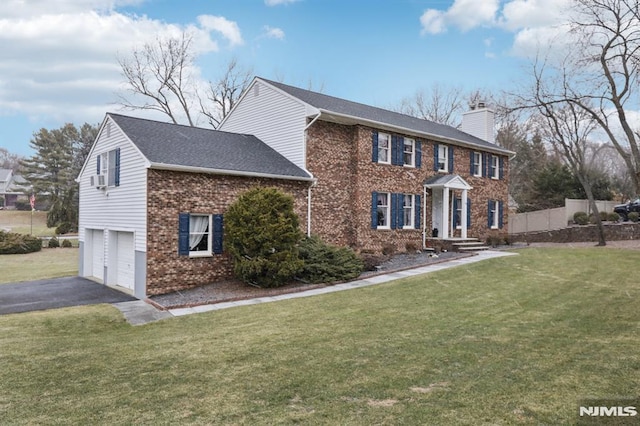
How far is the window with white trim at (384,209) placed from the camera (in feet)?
60.0

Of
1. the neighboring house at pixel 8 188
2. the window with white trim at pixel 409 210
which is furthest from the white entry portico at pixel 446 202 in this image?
the neighboring house at pixel 8 188

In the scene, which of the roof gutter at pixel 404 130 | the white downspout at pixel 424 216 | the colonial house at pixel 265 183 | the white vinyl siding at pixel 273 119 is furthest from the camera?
the white downspout at pixel 424 216

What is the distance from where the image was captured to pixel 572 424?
3865mm

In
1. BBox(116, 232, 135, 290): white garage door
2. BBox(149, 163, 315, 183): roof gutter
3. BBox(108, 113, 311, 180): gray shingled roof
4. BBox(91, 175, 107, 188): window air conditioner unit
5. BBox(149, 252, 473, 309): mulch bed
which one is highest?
BBox(108, 113, 311, 180): gray shingled roof

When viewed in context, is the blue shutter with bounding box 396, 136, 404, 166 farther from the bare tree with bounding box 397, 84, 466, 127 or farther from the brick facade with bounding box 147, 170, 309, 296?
the bare tree with bounding box 397, 84, 466, 127

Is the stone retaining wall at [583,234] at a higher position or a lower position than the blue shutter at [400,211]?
lower

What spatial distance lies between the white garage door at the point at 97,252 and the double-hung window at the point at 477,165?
17.8 meters

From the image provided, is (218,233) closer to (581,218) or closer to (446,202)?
(446,202)

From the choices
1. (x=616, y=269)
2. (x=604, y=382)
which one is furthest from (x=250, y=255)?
(x=616, y=269)

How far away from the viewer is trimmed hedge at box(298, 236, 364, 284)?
42.5ft

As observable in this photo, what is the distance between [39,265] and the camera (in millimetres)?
21766

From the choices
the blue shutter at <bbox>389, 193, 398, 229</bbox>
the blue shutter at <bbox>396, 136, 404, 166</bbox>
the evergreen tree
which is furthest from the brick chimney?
the evergreen tree

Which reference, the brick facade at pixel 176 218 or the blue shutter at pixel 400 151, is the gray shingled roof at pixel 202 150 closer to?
the brick facade at pixel 176 218

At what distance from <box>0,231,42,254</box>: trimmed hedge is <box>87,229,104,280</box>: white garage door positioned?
14.2m
